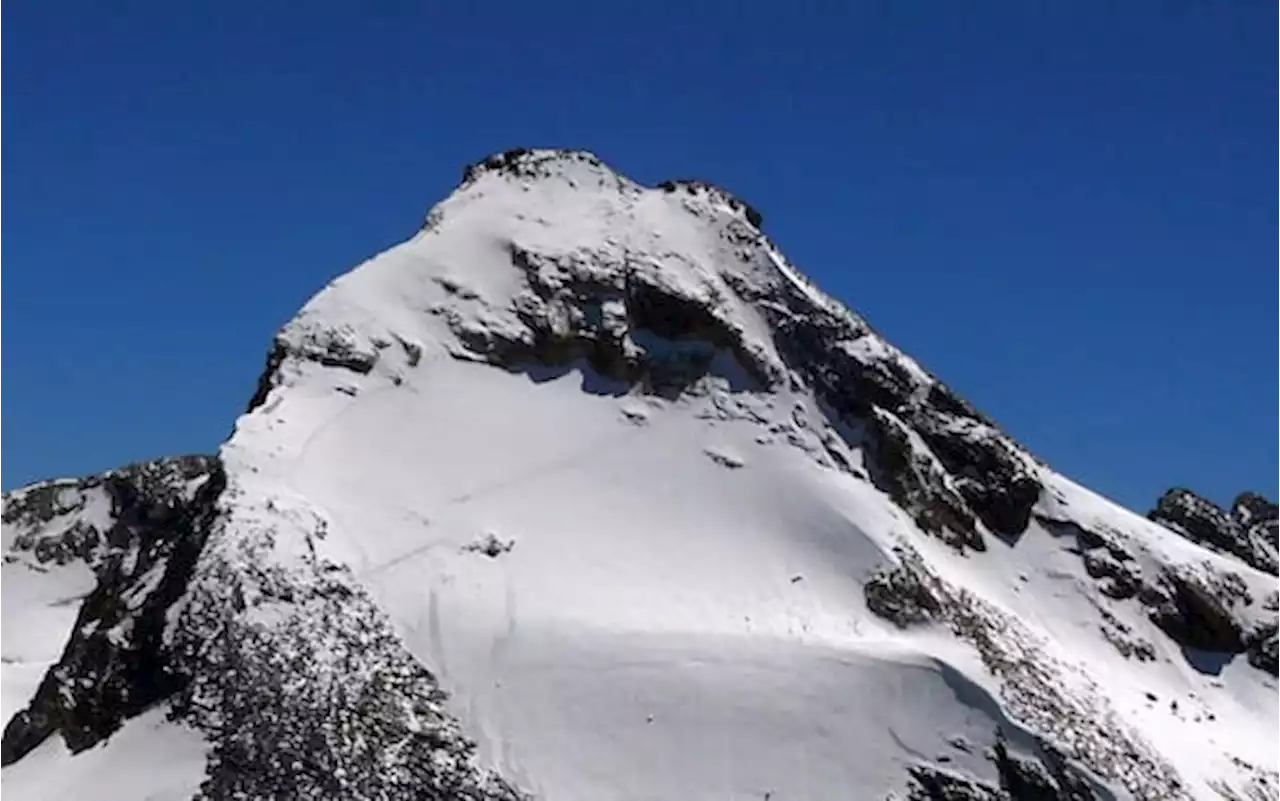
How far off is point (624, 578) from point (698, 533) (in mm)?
2773

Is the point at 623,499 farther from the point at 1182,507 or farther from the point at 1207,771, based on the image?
the point at 1182,507

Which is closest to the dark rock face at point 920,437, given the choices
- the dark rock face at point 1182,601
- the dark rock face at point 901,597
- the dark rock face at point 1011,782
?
the dark rock face at point 1182,601

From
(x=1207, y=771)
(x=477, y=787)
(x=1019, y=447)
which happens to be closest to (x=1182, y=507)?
(x=1019, y=447)

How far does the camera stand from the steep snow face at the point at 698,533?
27.8 m

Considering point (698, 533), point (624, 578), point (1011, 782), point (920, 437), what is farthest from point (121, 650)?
point (920, 437)

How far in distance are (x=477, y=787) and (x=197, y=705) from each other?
4.95 metres

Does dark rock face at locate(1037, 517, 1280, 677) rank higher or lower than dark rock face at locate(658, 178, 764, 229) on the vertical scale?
lower

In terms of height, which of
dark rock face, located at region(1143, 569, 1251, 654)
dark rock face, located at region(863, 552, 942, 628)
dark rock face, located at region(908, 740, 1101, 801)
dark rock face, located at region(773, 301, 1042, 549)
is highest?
dark rock face, located at region(773, 301, 1042, 549)

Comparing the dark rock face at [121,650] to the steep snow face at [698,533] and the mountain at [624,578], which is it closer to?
the mountain at [624,578]

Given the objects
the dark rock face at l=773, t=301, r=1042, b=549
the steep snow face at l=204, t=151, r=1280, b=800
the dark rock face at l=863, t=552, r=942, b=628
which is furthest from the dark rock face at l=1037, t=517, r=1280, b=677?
the dark rock face at l=863, t=552, r=942, b=628

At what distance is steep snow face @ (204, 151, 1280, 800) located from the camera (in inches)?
1096

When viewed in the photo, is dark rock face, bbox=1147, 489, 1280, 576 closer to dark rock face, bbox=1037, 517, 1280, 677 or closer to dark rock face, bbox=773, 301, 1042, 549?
dark rock face, bbox=1037, 517, 1280, 677

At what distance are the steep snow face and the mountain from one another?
0.26 ft

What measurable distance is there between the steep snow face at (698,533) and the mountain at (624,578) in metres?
0.08
